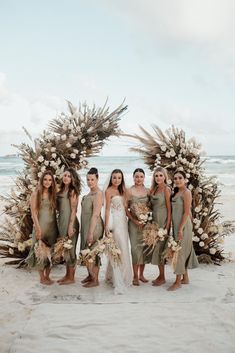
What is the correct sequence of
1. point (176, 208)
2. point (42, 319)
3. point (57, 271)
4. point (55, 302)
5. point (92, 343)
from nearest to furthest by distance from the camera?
point (92, 343) < point (42, 319) < point (55, 302) < point (176, 208) < point (57, 271)

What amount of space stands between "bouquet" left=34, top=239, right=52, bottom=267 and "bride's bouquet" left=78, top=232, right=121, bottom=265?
0.50 meters

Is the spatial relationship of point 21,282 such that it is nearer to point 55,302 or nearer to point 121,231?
point 55,302

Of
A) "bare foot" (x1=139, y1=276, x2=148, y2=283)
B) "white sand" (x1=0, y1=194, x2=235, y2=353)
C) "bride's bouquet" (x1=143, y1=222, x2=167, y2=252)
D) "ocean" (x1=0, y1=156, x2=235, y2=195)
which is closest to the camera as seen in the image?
"white sand" (x1=0, y1=194, x2=235, y2=353)

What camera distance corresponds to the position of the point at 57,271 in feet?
21.2

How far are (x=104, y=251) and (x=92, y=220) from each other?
0.47 m

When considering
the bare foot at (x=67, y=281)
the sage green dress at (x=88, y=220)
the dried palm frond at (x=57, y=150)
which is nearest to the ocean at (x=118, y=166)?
the dried palm frond at (x=57, y=150)

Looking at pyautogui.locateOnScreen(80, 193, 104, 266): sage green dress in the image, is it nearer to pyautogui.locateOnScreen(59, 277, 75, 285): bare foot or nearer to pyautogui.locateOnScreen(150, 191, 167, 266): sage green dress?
pyautogui.locateOnScreen(59, 277, 75, 285): bare foot

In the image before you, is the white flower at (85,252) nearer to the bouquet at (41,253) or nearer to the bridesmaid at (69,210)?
the bridesmaid at (69,210)

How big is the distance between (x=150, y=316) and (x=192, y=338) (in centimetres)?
69

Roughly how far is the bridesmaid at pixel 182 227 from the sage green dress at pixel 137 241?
1.52 ft

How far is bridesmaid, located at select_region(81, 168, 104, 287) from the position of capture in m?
5.57

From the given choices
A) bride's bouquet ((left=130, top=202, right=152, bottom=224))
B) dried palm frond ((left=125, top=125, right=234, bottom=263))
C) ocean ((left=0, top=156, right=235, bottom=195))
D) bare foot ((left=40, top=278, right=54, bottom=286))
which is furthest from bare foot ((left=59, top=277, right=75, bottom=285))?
ocean ((left=0, top=156, right=235, bottom=195))

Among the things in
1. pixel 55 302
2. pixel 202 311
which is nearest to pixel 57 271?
pixel 55 302

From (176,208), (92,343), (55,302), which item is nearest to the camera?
(92,343)
